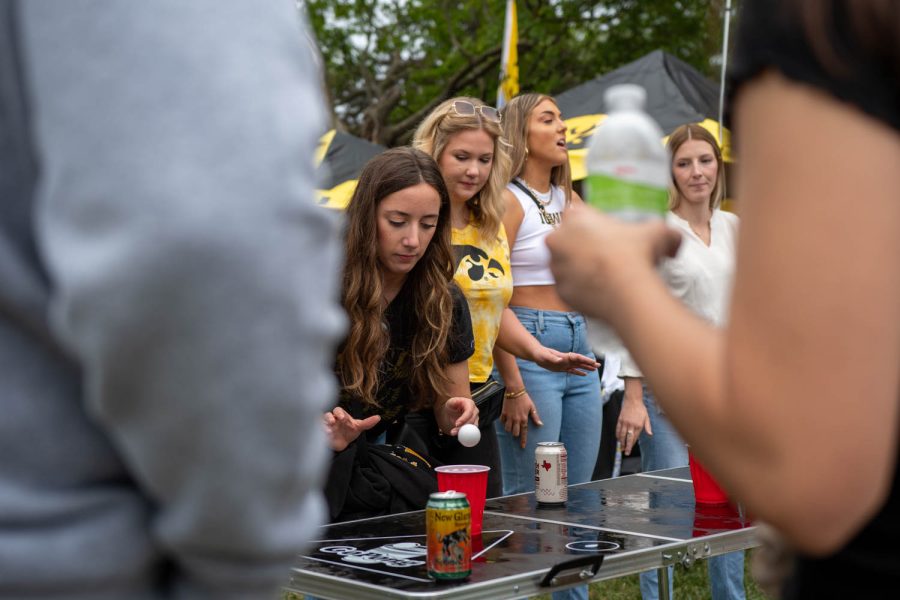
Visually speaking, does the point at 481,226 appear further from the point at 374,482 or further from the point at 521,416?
the point at 374,482

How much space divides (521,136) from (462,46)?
12727 millimetres

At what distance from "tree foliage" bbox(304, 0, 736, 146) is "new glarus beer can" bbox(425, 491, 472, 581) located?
12.8 meters

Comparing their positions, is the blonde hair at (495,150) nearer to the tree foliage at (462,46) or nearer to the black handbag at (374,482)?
the black handbag at (374,482)

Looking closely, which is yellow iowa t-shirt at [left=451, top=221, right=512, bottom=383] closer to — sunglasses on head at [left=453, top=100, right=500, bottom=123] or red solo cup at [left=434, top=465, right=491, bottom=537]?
sunglasses on head at [left=453, top=100, right=500, bottom=123]

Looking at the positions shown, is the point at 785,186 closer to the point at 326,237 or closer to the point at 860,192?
the point at 860,192

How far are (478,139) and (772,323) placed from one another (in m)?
3.61

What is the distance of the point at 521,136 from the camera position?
16.0 ft

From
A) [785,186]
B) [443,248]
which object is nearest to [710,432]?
→ [785,186]

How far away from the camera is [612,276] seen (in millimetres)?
1029

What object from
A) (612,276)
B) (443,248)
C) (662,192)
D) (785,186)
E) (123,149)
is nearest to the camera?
(123,149)

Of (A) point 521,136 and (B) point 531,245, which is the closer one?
(B) point 531,245

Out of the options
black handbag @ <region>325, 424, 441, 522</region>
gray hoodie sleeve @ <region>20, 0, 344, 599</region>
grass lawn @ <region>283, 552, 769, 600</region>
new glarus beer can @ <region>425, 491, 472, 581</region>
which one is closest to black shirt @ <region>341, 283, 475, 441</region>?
black handbag @ <region>325, 424, 441, 522</region>

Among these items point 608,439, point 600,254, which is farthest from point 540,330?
point 600,254

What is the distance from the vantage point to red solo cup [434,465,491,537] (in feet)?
9.35
